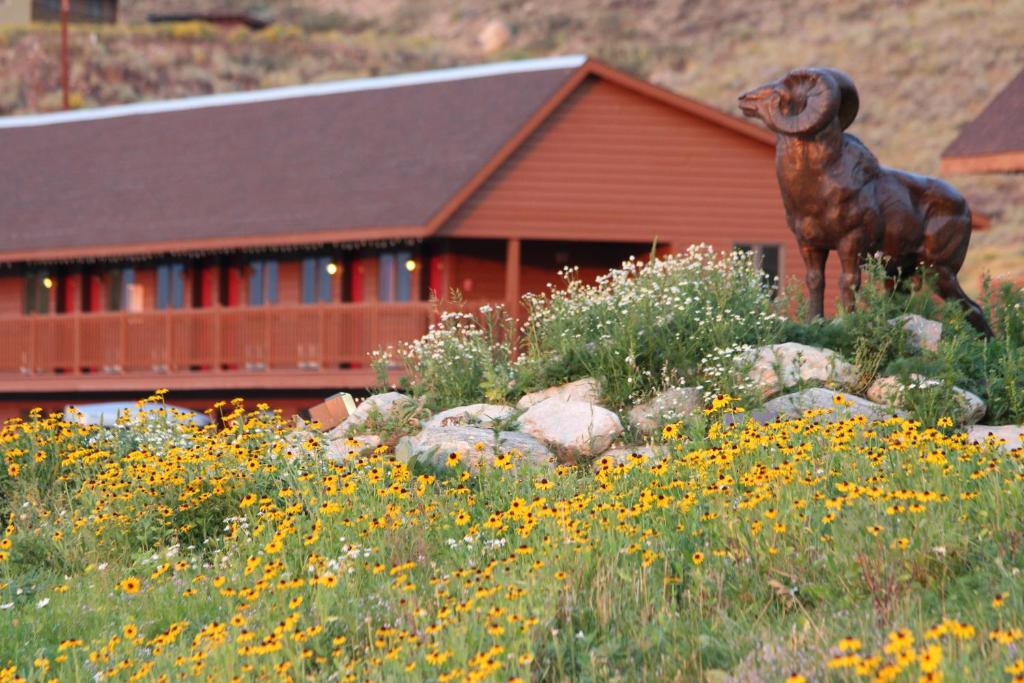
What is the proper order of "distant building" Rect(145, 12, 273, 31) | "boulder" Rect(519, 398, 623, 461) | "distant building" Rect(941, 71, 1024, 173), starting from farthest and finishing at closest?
"distant building" Rect(145, 12, 273, 31), "distant building" Rect(941, 71, 1024, 173), "boulder" Rect(519, 398, 623, 461)

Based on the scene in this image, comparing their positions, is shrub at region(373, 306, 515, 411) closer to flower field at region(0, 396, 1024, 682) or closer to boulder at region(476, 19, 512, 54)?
flower field at region(0, 396, 1024, 682)

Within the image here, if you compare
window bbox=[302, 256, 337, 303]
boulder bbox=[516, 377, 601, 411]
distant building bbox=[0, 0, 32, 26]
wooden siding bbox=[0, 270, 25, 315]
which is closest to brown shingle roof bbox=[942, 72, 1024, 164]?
boulder bbox=[516, 377, 601, 411]

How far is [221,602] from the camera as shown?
8.36 metres

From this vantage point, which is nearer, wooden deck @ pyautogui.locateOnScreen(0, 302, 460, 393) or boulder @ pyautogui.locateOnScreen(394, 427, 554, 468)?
boulder @ pyautogui.locateOnScreen(394, 427, 554, 468)

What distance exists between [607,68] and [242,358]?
7676 millimetres

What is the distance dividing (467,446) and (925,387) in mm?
3659

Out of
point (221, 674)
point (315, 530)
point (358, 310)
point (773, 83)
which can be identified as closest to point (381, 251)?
point (358, 310)

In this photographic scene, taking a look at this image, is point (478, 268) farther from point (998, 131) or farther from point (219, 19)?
point (219, 19)

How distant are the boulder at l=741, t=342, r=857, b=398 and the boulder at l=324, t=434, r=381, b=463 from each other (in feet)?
9.87

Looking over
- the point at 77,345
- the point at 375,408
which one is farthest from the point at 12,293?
the point at 375,408

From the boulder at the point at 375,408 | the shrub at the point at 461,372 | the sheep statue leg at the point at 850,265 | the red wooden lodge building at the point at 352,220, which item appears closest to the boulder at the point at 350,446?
the boulder at the point at 375,408

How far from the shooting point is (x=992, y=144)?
20.7 meters

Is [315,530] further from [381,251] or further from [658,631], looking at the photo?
[381,251]

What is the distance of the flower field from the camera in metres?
6.70
